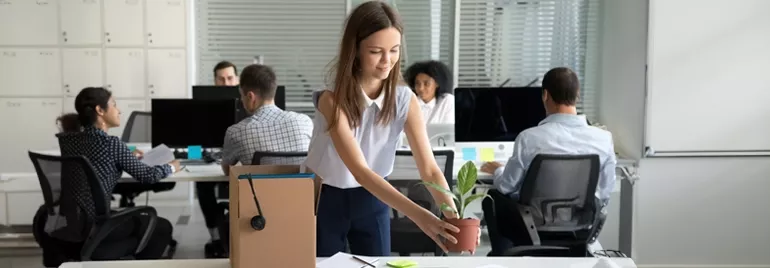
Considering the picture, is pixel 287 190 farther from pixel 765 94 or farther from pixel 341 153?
pixel 765 94

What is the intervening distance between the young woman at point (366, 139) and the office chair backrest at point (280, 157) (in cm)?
102

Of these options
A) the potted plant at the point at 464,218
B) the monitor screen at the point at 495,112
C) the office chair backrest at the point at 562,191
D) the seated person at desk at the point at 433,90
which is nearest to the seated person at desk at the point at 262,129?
the monitor screen at the point at 495,112

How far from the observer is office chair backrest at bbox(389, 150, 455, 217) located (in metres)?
3.08

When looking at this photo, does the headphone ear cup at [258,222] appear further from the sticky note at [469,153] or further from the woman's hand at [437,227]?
the sticky note at [469,153]

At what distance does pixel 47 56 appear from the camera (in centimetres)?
521

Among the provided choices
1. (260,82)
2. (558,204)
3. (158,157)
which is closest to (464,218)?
(558,204)

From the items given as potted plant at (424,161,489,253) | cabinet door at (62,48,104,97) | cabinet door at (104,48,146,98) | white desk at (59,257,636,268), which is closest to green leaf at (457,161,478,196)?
potted plant at (424,161,489,253)

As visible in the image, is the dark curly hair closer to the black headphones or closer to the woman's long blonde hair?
the woman's long blonde hair

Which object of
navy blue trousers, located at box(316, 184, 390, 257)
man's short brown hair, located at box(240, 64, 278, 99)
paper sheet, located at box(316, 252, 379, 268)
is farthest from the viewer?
man's short brown hair, located at box(240, 64, 278, 99)

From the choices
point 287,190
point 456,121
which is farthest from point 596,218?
point 287,190

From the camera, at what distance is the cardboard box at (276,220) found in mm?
1595

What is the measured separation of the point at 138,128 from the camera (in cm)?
480

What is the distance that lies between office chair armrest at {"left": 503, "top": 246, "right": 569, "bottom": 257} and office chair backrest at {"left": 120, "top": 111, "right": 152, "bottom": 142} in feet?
8.80

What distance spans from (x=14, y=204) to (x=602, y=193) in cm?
392
